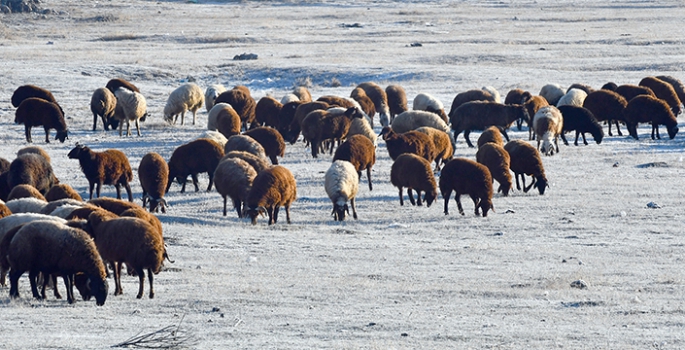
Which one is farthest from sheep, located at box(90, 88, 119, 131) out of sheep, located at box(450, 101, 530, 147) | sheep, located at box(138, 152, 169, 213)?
sheep, located at box(138, 152, 169, 213)

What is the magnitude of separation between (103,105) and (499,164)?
43.4 feet

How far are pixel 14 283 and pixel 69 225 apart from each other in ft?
3.19

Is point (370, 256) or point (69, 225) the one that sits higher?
point (69, 225)

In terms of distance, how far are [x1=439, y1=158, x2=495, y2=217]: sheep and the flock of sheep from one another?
2 cm

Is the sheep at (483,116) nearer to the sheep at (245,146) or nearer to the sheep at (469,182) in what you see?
the sheep at (245,146)

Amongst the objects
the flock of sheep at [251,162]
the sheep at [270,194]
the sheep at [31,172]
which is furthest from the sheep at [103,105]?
the sheep at [270,194]

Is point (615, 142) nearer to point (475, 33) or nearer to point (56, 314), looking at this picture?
point (56, 314)

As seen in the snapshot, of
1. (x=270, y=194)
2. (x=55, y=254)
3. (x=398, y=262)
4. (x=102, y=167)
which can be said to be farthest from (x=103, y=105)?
(x=55, y=254)

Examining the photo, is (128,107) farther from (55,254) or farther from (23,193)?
(55,254)

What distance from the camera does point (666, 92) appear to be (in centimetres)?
3194

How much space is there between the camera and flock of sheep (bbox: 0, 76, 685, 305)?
37.2ft

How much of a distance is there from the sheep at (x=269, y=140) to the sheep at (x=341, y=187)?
4.55 metres

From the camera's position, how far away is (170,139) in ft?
87.6

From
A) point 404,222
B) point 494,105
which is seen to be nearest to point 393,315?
point 404,222
